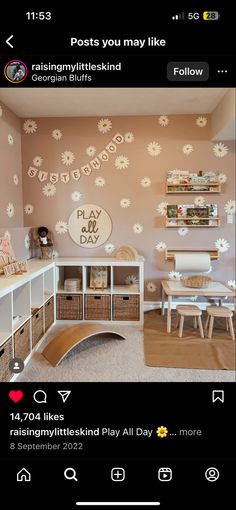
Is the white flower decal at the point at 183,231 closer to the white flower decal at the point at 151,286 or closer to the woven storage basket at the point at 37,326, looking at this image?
the white flower decal at the point at 151,286

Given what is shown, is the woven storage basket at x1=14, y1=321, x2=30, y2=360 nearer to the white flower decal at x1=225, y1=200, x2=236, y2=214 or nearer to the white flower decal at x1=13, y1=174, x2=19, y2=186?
the white flower decal at x1=13, y1=174, x2=19, y2=186

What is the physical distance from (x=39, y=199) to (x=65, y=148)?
21.1 inches

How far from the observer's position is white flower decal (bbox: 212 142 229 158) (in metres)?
2.60

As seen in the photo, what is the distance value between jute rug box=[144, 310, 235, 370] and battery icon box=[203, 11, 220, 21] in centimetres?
144

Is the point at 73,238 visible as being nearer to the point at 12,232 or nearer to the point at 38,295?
the point at 12,232

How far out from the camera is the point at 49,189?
8.92 feet

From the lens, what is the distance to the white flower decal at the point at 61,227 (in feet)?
9.06

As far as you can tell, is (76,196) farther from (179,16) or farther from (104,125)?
(179,16)

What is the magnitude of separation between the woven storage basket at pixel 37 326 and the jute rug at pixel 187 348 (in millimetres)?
730

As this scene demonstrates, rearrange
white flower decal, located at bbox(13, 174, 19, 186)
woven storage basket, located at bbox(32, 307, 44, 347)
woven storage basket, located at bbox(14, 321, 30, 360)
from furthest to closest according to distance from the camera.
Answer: white flower decal, located at bbox(13, 174, 19, 186), woven storage basket, located at bbox(32, 307, 44, 347), woven storage basket, located at bbox(14, 321, 30, 360)

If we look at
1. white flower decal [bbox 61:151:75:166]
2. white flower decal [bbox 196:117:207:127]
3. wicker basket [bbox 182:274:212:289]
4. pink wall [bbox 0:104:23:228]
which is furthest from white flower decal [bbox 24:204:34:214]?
white flower decal [bbox 196:117:207:127]
